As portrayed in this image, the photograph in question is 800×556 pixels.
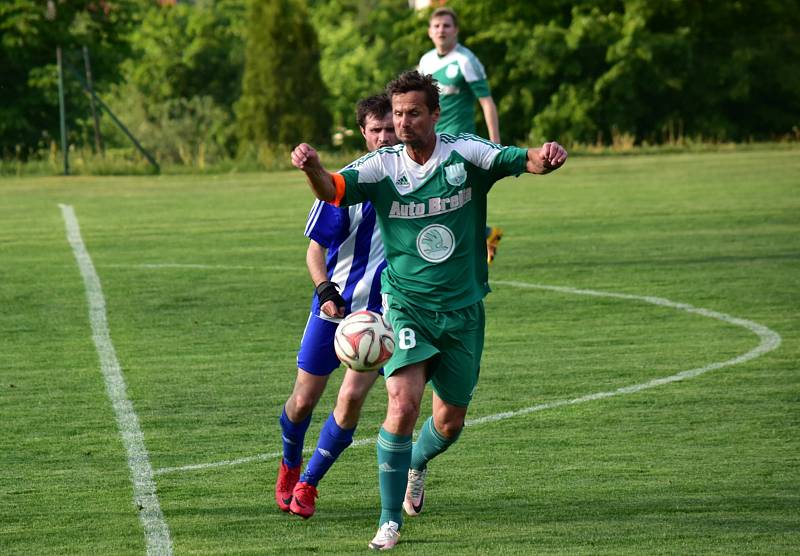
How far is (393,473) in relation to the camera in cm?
564

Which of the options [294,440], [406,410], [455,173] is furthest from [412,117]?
[294,440]

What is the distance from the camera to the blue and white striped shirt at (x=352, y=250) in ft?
20.5

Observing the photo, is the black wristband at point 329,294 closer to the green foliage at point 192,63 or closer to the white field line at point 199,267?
the white field line at point 199,267

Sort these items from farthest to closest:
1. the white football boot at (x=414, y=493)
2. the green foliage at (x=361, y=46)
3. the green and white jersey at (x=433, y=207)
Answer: the green foliage at (x=361, y=46)
the white football boot at (x=414, y=493)
the green and white jersey at (x=433, y=207)

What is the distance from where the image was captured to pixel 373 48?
2398 inches

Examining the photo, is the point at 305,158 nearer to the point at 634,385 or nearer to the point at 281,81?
the point at 634,385

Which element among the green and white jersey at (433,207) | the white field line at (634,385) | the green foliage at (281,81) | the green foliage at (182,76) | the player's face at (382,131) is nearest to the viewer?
the green and white jersey at (433,207)

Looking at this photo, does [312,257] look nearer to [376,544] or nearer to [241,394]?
[376,544]

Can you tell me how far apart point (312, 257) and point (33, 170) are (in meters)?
26.0

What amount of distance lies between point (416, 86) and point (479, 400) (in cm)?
314

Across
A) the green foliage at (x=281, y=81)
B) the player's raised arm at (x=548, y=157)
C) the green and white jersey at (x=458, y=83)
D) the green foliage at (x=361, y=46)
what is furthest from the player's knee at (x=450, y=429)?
the green foliage at (x=281, y=81)

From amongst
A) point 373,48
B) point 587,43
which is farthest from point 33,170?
point 373,48

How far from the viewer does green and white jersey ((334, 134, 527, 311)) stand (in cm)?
581

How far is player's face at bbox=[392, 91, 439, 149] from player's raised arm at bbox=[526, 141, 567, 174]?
0.43 m
